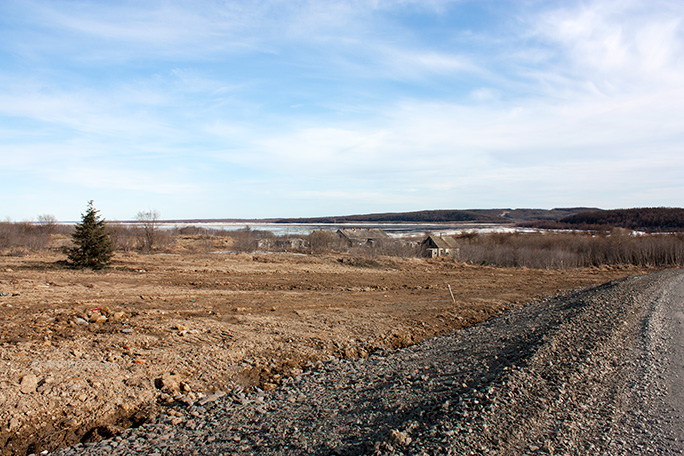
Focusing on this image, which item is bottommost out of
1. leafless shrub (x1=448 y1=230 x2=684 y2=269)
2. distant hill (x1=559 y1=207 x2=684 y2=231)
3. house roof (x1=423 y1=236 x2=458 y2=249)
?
leafless shrub (x1=448 y1=230 x2=684 y2=269)

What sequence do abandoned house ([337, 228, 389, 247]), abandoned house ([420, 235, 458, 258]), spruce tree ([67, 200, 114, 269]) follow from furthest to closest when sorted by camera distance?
abandoned house ([337, 228, 389, 247]), abandoned house ([420, 235, 458, 258]), spruce tree ([67, 200, 114, 269])

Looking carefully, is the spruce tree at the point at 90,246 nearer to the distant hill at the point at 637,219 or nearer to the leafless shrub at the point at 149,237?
the leafless shrub at the point at 149,237

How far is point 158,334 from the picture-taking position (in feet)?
31.0

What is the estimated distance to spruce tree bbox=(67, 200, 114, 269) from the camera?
20.3 metres

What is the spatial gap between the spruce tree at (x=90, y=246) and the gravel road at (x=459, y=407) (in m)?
16.3

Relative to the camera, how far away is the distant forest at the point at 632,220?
5541 inches

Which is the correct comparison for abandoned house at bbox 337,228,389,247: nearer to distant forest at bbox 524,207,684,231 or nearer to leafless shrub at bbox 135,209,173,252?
leafless shrub at bbox 135,209,173,252

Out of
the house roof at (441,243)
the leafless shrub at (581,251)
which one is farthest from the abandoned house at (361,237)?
the leafless shrub at (581,251)

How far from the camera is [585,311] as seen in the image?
14.6 metres

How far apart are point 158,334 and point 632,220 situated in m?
184

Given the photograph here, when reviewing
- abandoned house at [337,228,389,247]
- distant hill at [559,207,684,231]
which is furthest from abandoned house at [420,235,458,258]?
distant hill at [559,207,684,231]

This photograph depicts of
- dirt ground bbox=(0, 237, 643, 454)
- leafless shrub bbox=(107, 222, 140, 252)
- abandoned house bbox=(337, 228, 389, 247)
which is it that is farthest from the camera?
abandoned house bbox=(337, 228, 389, 247)

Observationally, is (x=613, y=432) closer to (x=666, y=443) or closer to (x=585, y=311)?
(x=666, y=443)

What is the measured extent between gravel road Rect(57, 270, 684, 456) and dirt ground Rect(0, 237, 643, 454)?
67 centimetres
